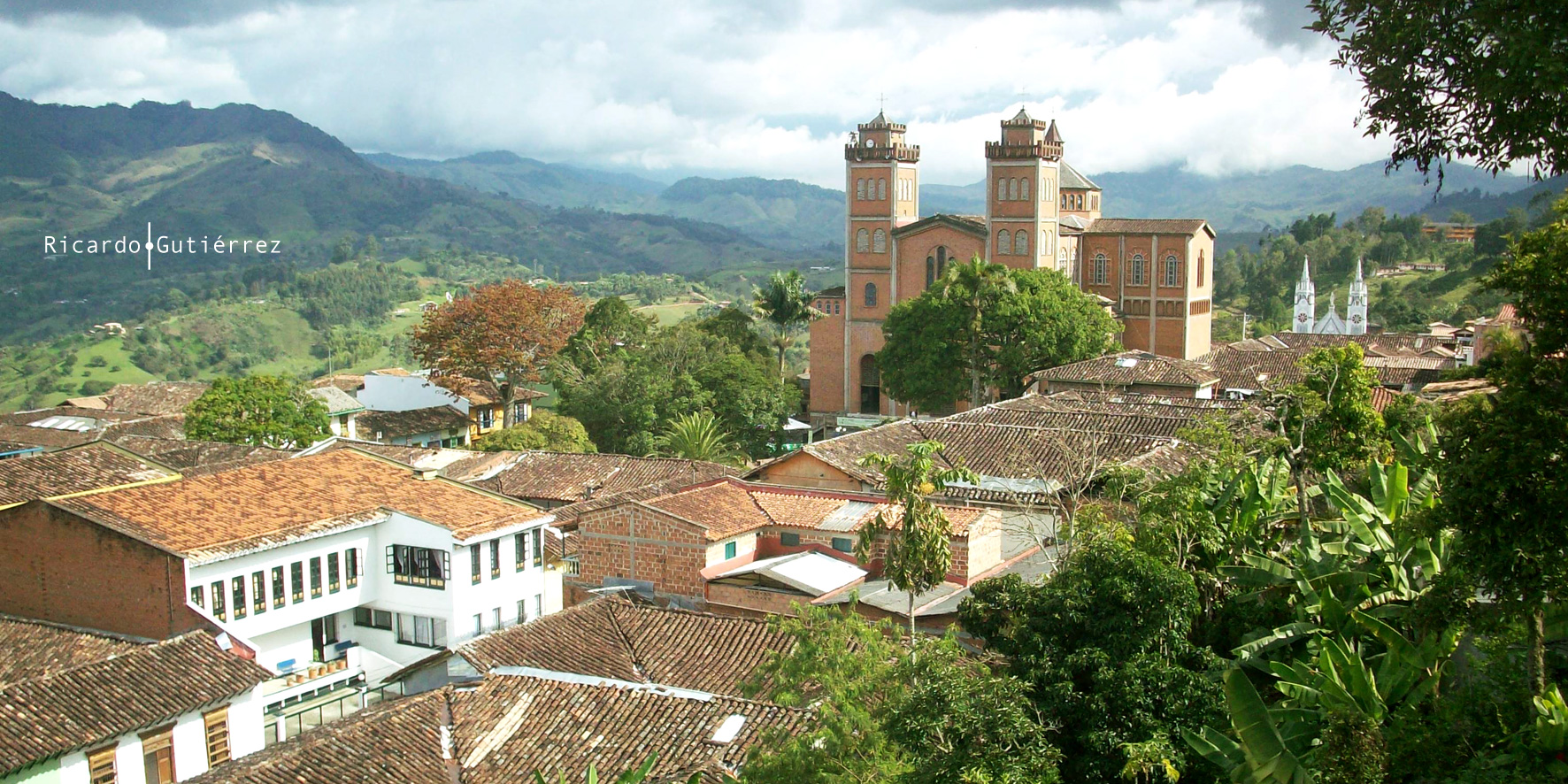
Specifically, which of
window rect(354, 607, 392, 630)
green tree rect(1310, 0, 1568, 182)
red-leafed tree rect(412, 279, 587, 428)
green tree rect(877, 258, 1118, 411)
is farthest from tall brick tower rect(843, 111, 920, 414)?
green tree rect(1310, 0, 1568, 182)

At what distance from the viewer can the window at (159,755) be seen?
18297mm

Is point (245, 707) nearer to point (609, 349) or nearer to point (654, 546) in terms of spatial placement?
point (654, 546)

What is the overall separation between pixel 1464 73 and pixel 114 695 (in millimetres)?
17635

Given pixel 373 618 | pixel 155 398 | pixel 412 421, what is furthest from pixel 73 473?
pixel 155 398

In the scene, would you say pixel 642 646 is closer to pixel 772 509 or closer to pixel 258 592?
pixel 772 509

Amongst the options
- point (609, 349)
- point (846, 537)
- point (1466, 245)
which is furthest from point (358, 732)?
point (1466, 245)

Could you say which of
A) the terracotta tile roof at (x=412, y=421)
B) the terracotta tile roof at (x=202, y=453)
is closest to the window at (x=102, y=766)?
the terracotta tile roof at (x=202, y=453)

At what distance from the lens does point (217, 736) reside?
19328mm

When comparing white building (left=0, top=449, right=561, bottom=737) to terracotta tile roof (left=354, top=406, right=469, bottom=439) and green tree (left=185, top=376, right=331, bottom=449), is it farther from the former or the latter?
terracotta tile roof (left=354, top=406, right=469, bottom=439)

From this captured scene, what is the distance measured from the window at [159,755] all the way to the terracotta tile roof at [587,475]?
57.2 feet

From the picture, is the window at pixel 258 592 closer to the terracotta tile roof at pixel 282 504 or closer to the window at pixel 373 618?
the terracotta tile roof at pixel 282 504

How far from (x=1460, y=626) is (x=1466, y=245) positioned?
12159 cm

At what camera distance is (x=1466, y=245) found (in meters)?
119

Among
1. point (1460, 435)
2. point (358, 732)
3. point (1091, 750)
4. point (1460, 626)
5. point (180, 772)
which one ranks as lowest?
point (180, 772)
